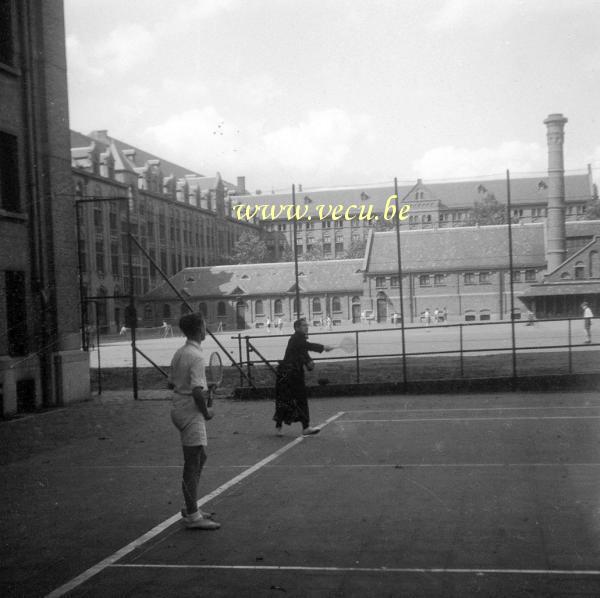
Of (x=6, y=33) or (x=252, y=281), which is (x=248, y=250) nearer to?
(x=252, y=281)

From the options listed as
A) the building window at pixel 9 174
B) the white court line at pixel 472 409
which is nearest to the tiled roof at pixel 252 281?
the building window at pixel 9 174

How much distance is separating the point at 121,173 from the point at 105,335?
18.8m

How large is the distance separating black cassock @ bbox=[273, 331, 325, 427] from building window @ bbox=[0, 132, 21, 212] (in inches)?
286

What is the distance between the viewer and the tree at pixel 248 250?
7331 centimetres

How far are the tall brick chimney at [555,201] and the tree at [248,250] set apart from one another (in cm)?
2710

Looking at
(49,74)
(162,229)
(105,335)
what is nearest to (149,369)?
(49,74)

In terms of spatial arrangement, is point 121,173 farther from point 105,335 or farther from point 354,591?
point 354,591

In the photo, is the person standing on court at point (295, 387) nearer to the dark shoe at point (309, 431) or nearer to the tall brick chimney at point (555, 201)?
the dark shoe at point (309, 431)

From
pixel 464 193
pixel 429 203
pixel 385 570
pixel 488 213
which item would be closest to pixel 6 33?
pixel 385 570

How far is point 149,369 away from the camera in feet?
87.3

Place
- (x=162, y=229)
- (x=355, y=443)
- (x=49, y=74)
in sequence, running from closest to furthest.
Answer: (x=355, y=443) → (x=49, y=74) → (x=162, y=229)

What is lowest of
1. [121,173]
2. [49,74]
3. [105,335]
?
[105,335]

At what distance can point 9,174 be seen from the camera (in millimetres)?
15500

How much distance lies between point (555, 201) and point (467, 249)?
11.7m
